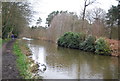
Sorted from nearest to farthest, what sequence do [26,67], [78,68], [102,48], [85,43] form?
1. [26,67]
2. [78,68]
3. [102,48]
4. [85,43]

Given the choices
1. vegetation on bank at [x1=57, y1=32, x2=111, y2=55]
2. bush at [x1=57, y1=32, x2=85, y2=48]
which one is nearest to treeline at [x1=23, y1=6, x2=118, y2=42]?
bush at [x1=57, y1=32, x2=85, y2=48]

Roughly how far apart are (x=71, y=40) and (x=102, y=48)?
8.44m

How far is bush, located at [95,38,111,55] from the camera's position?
62.5ft

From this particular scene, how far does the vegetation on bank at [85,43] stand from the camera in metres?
19.4

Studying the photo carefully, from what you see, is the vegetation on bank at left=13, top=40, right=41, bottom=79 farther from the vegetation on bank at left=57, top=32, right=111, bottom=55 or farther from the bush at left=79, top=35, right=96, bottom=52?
the bush at left=79, top=35, right=96, bottom=52

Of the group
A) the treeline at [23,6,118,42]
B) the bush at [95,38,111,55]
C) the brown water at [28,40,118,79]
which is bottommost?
the brown water at [28,40,118,79]

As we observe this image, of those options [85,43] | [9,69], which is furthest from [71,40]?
[9,69]

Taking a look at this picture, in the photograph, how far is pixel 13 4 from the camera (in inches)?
587

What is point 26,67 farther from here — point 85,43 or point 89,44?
point 85,43

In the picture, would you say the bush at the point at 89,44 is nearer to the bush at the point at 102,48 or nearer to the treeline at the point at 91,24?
the bush at the point at 102,48

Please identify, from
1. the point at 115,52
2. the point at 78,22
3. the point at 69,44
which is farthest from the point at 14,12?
the point at 78,22

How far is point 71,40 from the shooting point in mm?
27109

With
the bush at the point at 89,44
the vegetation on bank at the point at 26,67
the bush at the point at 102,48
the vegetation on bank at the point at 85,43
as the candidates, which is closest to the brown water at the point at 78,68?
the vegetation on bank at the point at 26,67

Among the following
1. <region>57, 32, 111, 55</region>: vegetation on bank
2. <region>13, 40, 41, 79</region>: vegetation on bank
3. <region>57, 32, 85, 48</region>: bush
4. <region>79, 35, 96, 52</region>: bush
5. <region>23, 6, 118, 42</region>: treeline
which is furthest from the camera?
<region>57, 32, 85, 48</region>: bush
